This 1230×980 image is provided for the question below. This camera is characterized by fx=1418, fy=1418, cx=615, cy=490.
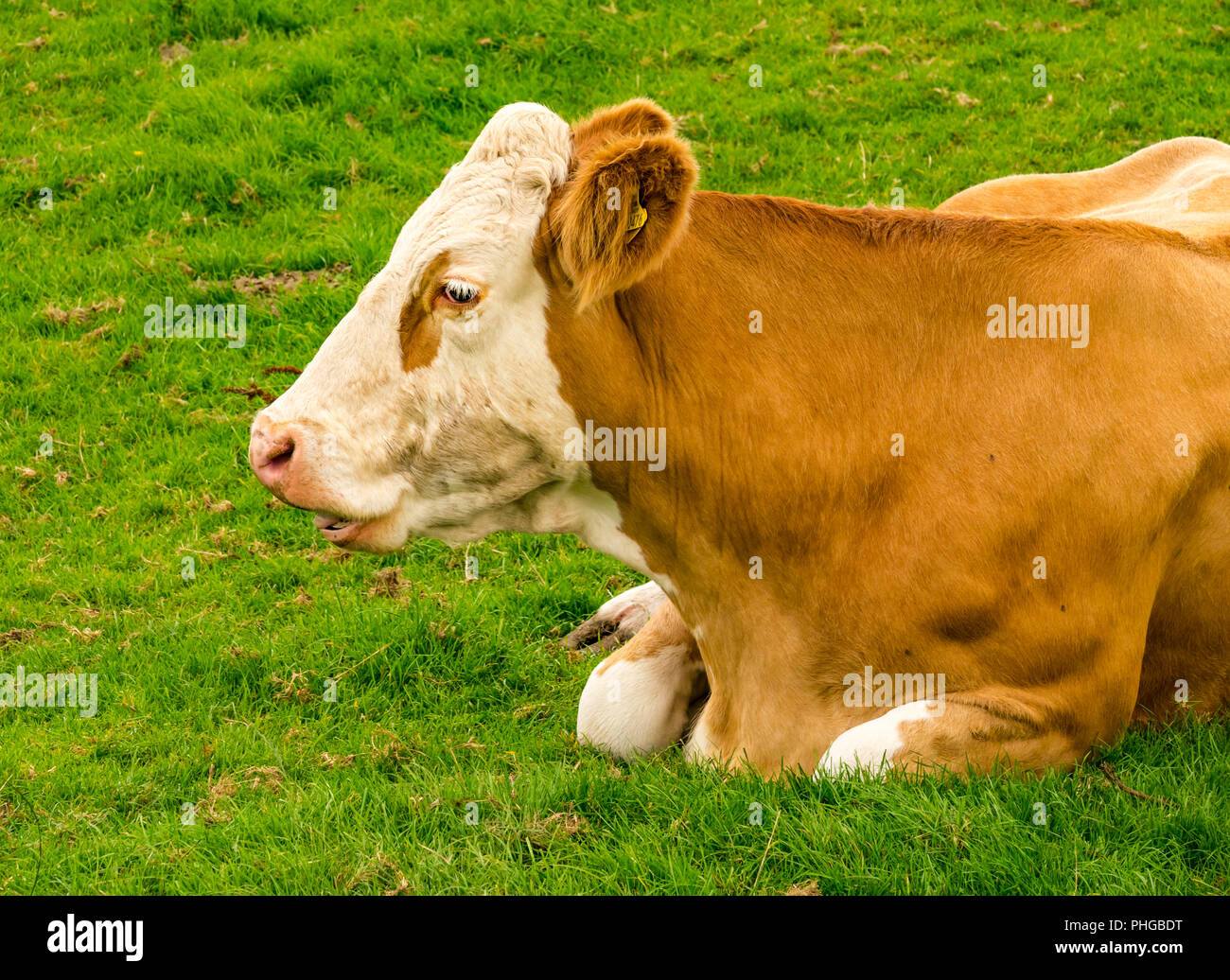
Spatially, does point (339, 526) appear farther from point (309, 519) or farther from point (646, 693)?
point (309, 519)

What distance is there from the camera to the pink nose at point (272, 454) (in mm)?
4488

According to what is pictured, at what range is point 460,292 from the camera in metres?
4.48

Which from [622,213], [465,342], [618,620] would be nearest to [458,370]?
[465,342]

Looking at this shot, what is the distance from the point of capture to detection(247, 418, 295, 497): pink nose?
4488mm

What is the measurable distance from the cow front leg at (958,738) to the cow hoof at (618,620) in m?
2.15

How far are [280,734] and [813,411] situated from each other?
105 inches

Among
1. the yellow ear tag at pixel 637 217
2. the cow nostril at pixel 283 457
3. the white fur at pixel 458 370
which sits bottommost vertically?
the cow nostril at pixel 283 457

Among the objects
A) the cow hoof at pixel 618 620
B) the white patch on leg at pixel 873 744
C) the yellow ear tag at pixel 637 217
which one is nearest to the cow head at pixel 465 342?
the yellow ear tag at pixel 637 217

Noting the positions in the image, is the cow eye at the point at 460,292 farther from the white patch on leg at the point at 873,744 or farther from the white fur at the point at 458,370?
the white patch on leg at the point at 873,744

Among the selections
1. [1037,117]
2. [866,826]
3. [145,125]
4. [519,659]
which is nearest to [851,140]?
[1037,117]

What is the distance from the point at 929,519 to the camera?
15.1 ft

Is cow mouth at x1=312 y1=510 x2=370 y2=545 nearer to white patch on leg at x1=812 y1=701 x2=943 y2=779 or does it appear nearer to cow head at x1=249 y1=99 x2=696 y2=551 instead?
cow head at x1=249 y1=99 x2=696 y2=551

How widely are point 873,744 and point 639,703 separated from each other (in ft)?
3.74

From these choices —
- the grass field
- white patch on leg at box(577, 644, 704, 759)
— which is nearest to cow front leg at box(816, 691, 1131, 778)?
the grass field
